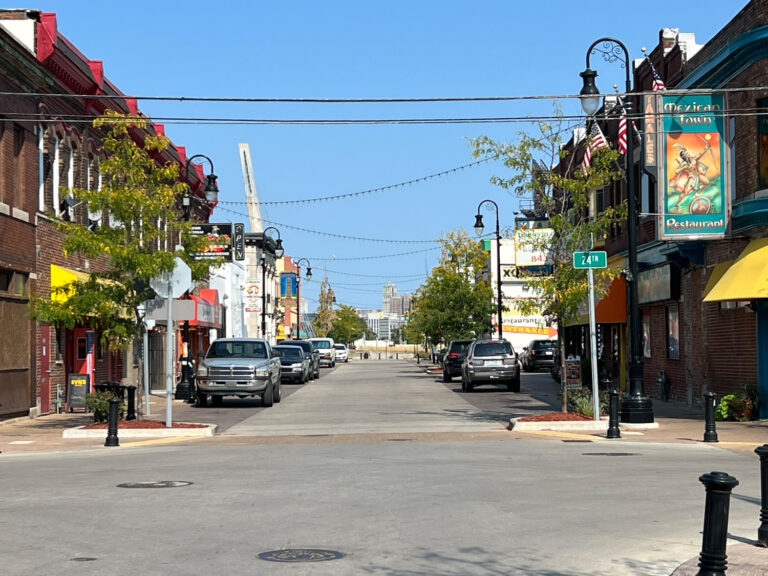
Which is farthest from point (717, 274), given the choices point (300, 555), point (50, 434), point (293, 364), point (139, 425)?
point (293, 364)

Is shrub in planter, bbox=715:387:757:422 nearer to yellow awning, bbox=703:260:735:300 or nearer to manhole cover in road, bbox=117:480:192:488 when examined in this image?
yellow awning, bbox=703:260:735:300

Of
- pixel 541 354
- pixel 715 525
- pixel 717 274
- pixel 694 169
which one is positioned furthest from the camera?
pixel 541 354

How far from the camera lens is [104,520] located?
10602 millimetres

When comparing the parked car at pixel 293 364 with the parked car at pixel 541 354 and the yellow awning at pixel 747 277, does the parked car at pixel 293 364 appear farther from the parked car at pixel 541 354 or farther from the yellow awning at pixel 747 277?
the yellow awning at pixel 747 277

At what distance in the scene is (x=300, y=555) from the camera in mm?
8750

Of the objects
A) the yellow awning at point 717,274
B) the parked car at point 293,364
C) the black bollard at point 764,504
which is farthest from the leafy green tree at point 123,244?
the parked car at point 293,364

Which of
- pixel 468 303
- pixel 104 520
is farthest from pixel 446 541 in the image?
pixel 468 303

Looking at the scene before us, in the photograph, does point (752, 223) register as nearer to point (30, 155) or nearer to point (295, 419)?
point (295, 419)

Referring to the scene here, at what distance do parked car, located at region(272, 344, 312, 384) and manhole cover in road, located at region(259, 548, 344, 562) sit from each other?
4149 cm

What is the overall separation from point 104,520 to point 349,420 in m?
16.7

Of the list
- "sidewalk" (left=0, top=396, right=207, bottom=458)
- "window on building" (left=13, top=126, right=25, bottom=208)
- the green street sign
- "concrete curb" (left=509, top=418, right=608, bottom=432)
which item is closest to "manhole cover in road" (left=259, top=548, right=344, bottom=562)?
"sidewalk" (left=0, top=396, right=207, bottom=458)

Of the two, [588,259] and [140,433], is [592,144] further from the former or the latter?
[140,433]

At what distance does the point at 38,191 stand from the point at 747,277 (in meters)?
17.5

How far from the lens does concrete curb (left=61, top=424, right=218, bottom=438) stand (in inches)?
863
